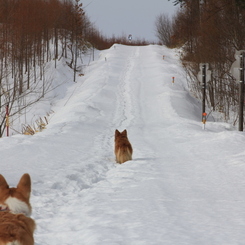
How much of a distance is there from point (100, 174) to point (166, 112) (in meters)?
15.3

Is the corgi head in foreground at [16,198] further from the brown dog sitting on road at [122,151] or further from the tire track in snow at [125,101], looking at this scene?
the tire track in snow at [125,101]

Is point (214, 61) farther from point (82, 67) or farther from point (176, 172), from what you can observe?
point (82, 67)

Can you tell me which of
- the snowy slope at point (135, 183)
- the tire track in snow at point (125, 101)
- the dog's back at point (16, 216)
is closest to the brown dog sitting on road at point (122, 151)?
the snowy slope at point (135, 183)

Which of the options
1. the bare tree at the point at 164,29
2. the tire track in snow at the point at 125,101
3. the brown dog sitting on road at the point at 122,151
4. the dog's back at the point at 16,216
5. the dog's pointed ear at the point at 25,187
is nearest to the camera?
the dog's back at the point at 16,216

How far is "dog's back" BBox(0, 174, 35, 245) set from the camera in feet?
9.43

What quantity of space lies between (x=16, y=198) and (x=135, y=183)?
175 inches

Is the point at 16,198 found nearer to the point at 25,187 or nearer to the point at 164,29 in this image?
the point at 25,187

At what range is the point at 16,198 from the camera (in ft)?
10.8

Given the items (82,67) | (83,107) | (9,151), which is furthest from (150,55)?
(9,151)

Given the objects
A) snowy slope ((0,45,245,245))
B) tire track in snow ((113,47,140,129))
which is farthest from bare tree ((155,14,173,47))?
snowy slope ((0,45,245,245))

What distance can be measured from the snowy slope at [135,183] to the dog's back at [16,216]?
4.12 ft

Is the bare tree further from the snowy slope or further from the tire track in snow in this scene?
the snowy slope

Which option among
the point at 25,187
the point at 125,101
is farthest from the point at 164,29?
the point at 25,187

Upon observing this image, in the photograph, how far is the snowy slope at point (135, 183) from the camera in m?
4.66
